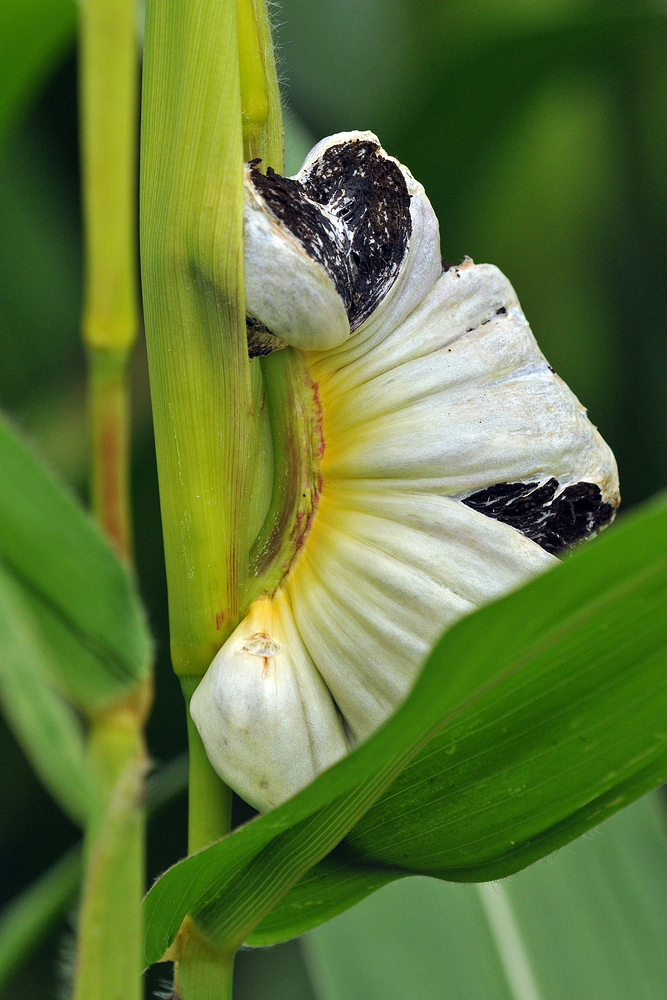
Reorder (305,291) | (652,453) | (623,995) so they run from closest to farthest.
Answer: (305,291)
(623,995)
(652,453)

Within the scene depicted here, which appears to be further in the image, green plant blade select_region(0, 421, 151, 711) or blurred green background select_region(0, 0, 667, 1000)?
blurred green background select_region(0, 0, 667, 1000)

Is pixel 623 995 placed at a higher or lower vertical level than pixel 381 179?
lower

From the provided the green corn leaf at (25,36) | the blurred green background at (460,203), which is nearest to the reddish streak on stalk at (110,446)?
the green corn leaf at (25,36)

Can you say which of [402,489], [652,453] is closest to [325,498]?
[402,489]

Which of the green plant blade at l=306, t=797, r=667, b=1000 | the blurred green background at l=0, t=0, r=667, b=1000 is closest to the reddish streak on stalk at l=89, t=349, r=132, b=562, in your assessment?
A: the green plant blade at l=306, t=797, r=667, b=1000

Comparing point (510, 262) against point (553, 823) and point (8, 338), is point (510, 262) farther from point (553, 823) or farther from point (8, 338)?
point (553, 823)

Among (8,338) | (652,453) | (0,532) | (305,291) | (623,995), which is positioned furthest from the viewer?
(652,453)

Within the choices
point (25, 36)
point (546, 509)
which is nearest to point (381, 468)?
point (546, 509)

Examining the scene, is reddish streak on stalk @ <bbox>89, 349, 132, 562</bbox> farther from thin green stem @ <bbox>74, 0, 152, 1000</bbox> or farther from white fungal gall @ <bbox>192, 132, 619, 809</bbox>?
white fungal gall @ <bbox>192, 132, 619, 809</bbox>

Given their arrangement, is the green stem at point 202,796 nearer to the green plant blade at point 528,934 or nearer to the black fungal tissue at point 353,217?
the black fungal tissue at point 353,217
